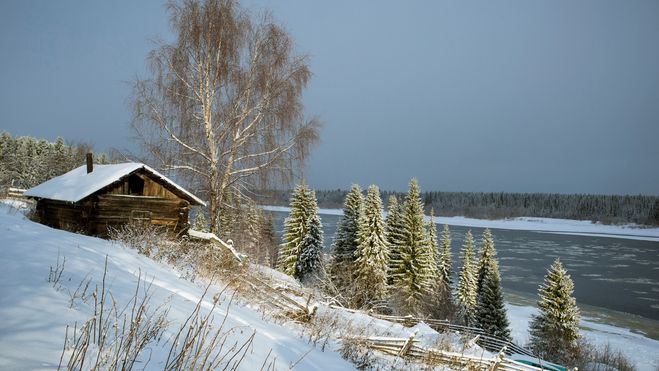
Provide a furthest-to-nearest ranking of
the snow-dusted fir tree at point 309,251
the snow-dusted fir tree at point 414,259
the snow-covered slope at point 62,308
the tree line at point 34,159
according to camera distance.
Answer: the tree line at point 34,159
the snow-dusted fir tree at point 309,251
the snow-dusted fir tree at point 414,259
the snow-covered slope at point 62,308

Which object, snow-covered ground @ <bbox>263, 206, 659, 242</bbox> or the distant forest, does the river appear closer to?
snow-covered ground @ <bbox>263, 206, 659, 242</bbox>

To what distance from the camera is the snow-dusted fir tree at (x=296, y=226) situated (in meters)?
29.9

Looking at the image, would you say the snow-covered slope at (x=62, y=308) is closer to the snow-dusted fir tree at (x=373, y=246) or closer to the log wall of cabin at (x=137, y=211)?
the log wall of cabin at (x=137, y=211)

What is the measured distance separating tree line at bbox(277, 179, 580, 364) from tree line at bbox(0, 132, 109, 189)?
1140 inches

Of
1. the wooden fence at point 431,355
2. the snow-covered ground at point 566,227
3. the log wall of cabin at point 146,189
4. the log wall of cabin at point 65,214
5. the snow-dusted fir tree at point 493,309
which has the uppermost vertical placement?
the log wall of cabin at point 146,189

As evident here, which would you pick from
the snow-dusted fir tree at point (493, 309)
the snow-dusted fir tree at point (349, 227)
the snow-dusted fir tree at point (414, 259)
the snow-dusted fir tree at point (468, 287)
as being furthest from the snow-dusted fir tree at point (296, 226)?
the snow-dusted fir tree at point (493, 309)

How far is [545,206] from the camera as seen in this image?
142250 mm

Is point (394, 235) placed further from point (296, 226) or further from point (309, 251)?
point (296, 226)

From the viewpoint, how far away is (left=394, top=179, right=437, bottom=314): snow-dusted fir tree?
95.7ft

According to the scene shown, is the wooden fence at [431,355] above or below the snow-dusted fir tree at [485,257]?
above

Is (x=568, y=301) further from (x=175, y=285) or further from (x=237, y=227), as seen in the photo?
(x=175, y=285)

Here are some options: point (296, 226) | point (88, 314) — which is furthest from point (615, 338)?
point (88, 314)

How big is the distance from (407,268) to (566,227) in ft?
312

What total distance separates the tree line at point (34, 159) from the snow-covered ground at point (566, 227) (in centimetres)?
4264
